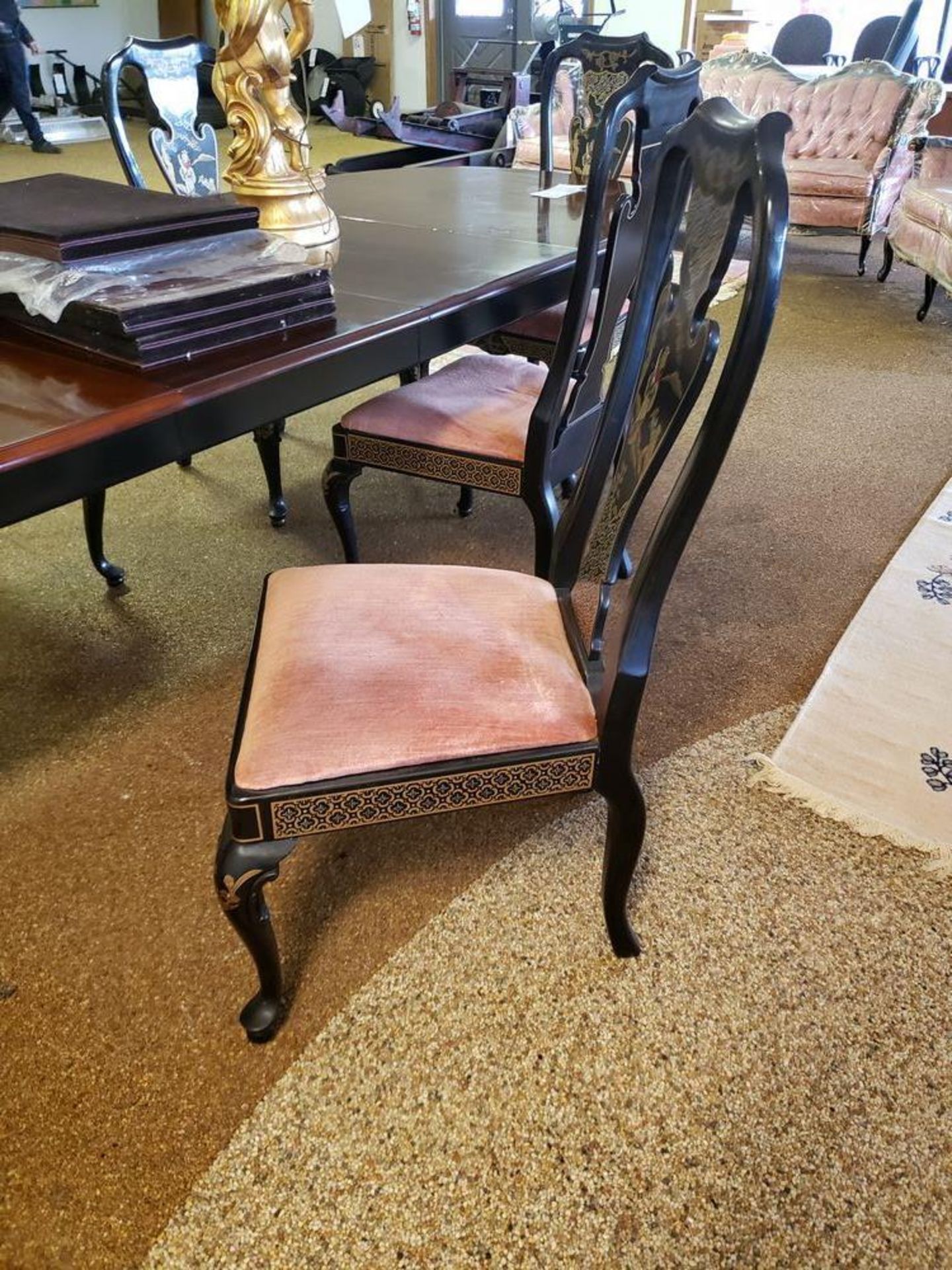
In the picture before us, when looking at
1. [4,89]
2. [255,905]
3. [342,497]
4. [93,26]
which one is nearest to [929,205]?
[342,497]

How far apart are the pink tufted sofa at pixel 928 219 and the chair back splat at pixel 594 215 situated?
8.56 ft

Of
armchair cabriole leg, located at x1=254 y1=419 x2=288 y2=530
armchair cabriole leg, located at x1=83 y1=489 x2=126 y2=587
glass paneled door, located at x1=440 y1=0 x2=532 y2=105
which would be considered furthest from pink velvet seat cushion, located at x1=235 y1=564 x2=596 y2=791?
glass paneled door, located at x1=440 y1=0 x2=532 y2=105

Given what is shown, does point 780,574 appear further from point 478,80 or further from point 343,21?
point 478,80

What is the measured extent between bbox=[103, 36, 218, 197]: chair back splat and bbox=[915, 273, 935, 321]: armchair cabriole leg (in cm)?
290

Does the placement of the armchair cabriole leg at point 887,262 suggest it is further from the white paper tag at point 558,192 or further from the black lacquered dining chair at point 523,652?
the black lacquered dining chair at point 523,652

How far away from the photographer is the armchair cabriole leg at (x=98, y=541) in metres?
1.84

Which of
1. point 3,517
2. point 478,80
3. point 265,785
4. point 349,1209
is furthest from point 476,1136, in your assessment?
point 478,80

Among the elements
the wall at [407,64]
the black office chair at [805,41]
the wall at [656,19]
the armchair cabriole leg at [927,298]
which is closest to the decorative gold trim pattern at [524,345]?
the armchair cabriole leg at [927,298]

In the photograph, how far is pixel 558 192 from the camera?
2.19 m

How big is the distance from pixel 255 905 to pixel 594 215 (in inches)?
40.0

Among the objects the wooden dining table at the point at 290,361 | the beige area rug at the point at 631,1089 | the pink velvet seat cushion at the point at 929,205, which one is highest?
the wooden dining table at the point at 290,361

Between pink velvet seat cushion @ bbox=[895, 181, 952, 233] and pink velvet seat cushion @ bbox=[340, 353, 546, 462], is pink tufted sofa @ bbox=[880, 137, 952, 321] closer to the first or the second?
pink velvet seat cushion @ bbox=[895, 181, 952, 233]

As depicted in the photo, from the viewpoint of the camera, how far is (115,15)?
9.50 meters

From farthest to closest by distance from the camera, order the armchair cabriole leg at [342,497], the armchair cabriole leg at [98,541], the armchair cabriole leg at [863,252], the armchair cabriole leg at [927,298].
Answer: the armchair cabriole leg at [863,252] → the armchair cabriole leg at [927,298] → the armchair cabriole leg at [98,541] → the armchair cabriole leg at [342,497]
